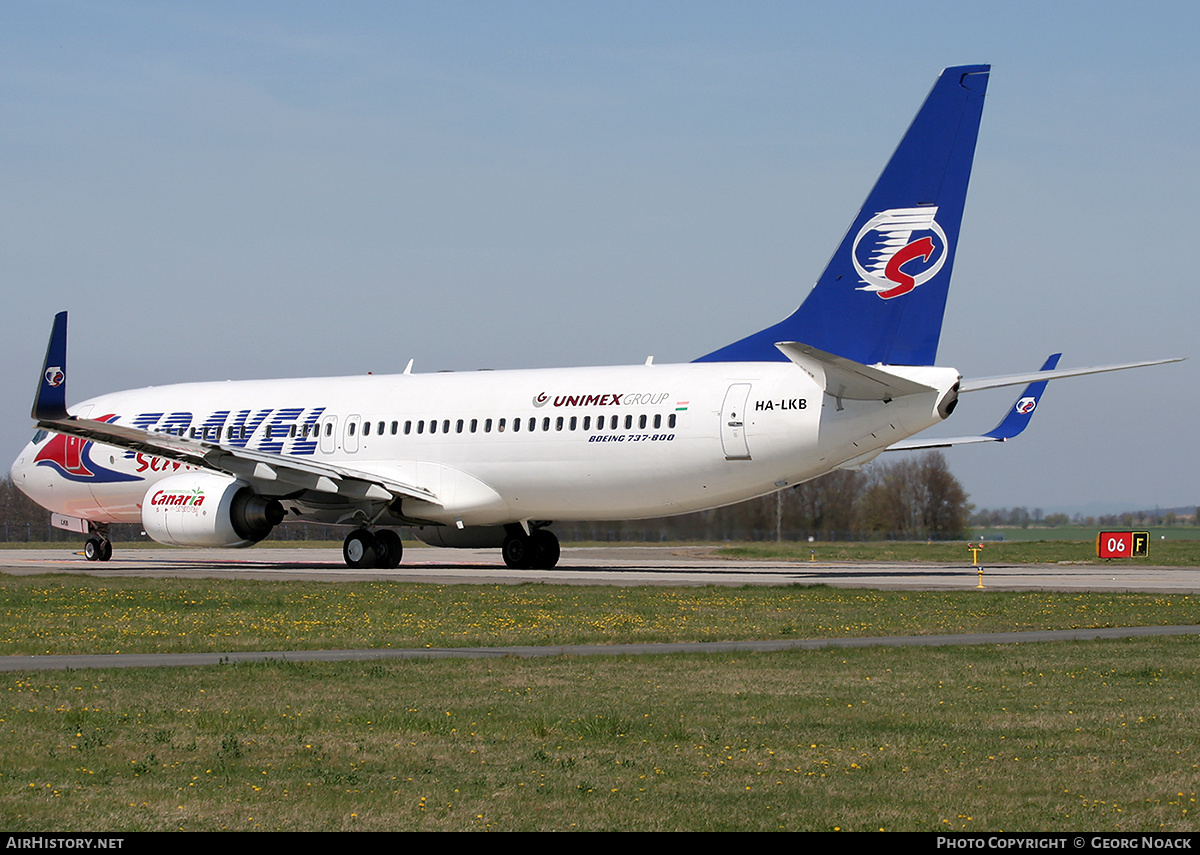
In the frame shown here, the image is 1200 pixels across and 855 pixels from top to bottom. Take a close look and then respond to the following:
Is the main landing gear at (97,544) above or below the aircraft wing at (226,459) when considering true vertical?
below

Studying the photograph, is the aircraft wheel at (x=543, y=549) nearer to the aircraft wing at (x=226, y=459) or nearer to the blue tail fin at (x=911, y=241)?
the aircraft wing at (x=226, y=459)

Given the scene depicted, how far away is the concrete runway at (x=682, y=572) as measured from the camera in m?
30.4

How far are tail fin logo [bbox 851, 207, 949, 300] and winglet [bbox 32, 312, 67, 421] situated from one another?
59.2 ft

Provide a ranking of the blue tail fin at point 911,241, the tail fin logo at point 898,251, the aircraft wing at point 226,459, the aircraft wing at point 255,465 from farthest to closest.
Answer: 1. the aircraft wing at point 255,465
2. the aircraft wing at point 226,459
3. the tail fin logo at point 898,251
4. the blue tail fin at point 911,241

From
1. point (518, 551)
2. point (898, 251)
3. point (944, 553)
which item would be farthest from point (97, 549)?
point (944, 553)

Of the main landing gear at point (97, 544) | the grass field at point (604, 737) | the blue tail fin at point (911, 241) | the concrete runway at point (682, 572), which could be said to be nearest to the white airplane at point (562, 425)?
the blue tail fin at point (911, 241)

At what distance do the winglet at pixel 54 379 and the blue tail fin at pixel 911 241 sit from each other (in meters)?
17.5

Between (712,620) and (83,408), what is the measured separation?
93.9ft

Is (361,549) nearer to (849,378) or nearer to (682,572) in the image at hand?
(682,572)

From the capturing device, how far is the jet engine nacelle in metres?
35.7

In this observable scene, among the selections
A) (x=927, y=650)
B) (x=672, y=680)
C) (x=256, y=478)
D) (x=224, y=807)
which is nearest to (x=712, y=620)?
(x=927, y=650)

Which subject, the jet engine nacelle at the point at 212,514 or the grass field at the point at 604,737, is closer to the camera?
the grass field at the point at 604,737

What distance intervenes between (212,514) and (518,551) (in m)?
8.19

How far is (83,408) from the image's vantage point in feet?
144
